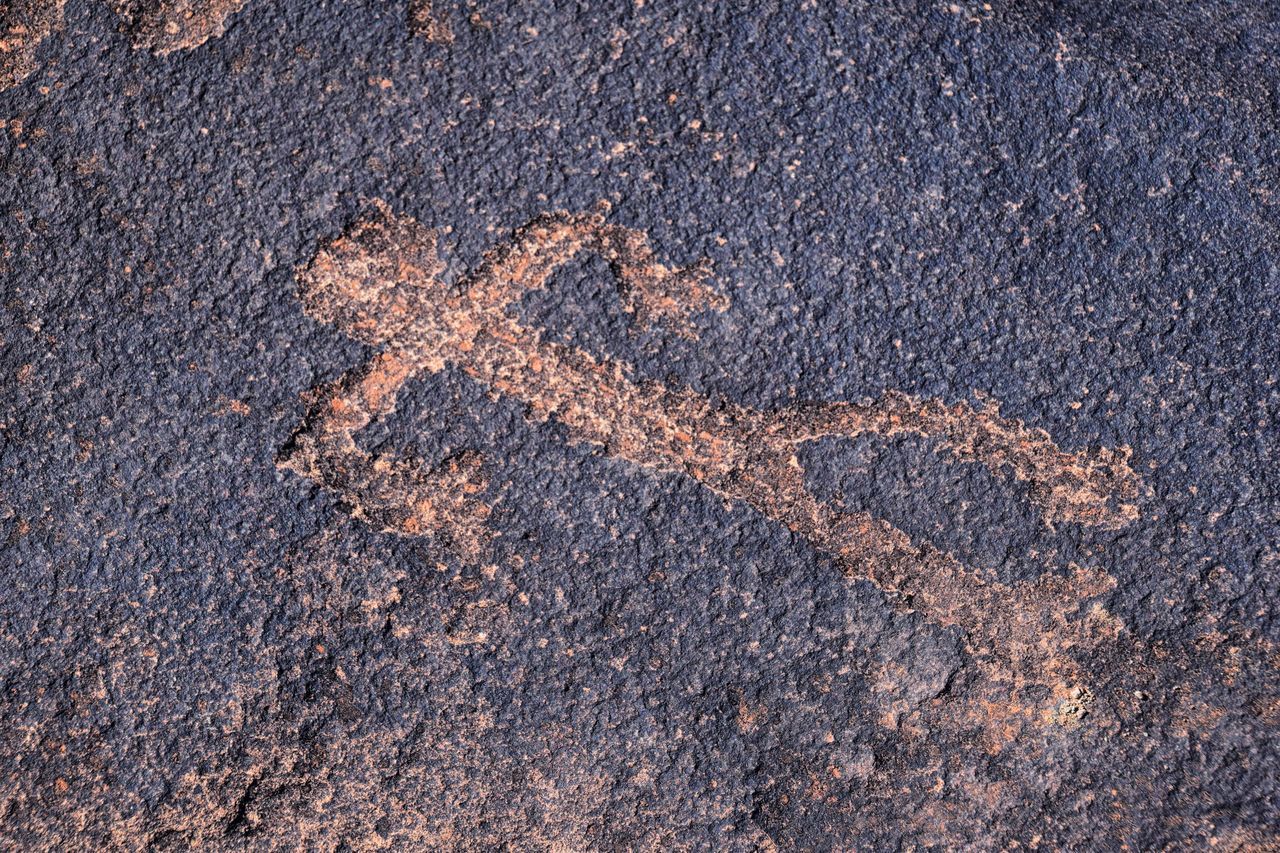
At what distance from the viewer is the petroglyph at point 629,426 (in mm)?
1266

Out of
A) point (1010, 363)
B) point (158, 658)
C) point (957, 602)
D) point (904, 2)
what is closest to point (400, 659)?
point (158, 658)

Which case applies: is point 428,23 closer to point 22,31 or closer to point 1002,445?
point 22,31

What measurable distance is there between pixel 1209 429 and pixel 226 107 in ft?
4.26

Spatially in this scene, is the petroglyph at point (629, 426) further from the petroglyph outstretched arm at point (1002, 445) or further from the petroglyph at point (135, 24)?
the petroglyph at point (135, 24)

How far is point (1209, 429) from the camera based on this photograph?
1.32 meters

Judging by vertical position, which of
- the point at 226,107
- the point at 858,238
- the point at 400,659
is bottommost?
the point at 400,659

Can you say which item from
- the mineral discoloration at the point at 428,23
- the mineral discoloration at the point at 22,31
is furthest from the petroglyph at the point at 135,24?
the mineral discoloration at the point at 428,23

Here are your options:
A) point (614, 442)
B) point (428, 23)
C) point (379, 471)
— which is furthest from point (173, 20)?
point (614, 442)

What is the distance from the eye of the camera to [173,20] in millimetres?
1298

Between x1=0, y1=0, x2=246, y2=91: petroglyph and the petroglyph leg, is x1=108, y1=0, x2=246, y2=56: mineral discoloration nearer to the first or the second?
x1=0, y1=0, x2=246, y2=91: petroglyph

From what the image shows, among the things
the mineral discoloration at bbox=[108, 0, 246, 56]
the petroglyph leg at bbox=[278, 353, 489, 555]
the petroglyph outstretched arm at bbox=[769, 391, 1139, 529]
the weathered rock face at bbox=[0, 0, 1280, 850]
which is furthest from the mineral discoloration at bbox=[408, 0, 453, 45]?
the petroglyph outstretched arm at bbox=[769, 391, 1139, 529]

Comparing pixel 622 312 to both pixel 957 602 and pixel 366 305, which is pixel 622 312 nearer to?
pixel 366 305

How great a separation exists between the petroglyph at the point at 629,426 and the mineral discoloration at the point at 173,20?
314 mm

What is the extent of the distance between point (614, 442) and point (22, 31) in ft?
2.95
